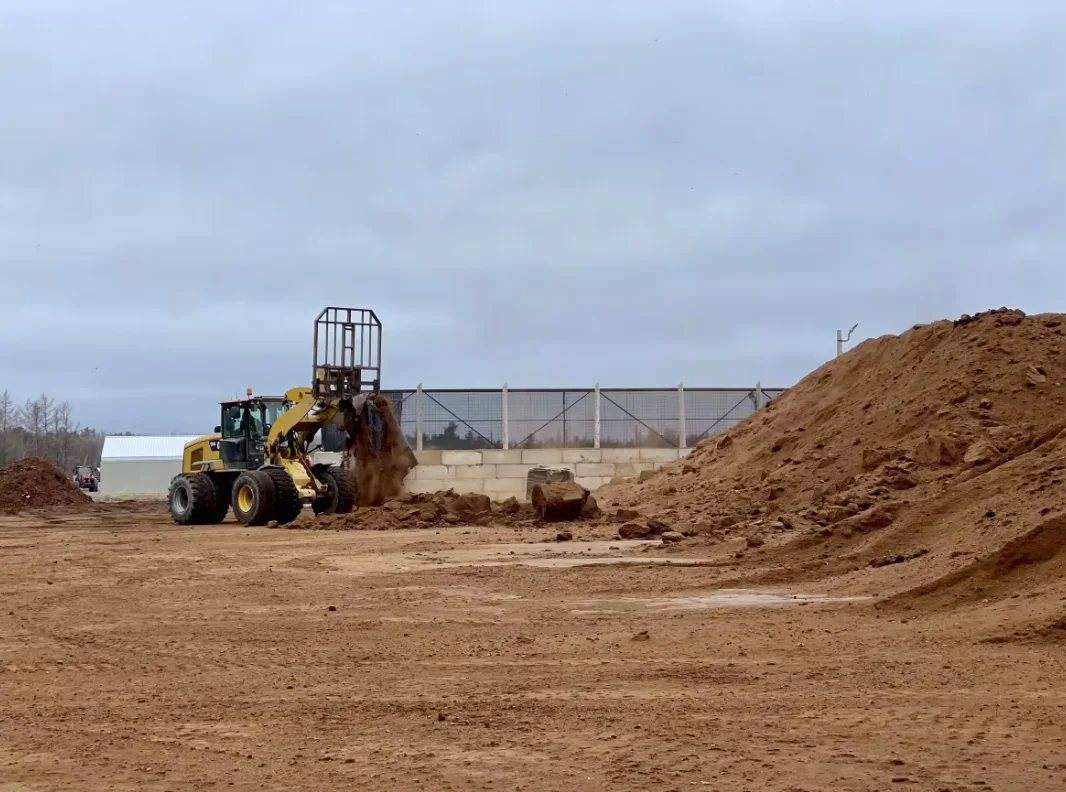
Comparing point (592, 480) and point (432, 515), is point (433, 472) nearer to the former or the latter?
point (592, 480)

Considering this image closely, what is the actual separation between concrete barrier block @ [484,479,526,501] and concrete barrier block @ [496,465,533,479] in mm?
138

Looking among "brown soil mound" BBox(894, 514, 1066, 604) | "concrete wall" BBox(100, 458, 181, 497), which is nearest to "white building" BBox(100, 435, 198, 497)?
"concrete wall" BBox(100, 458, 181, 497)

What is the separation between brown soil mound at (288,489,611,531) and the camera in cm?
2214

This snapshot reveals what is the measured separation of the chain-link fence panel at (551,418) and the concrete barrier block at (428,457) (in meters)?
2.39

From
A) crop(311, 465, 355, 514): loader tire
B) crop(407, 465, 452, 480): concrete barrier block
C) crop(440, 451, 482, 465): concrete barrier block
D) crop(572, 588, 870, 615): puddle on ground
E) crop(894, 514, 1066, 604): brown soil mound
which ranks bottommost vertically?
crop(572, 588, 870, 615): puddle on ground

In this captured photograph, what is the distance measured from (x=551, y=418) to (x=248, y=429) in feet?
36.9

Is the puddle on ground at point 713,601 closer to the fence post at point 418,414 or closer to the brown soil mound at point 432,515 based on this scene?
the brown soil mound at point 432,515

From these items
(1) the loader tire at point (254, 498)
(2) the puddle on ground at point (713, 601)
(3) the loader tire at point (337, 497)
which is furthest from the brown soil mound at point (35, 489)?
(2) the puddle on ground at point (713, 601)

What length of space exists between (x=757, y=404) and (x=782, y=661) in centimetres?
2870

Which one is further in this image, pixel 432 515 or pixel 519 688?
pixel 432 515

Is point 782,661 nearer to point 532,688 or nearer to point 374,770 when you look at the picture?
point 532,688

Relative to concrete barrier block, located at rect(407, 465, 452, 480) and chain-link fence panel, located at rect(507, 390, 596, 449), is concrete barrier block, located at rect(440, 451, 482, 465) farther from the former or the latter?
chain-link fence panel, located at rect(507, 390, 596, 449)

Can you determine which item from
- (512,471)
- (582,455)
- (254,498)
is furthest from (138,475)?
(254,498)

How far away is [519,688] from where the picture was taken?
715 cm
